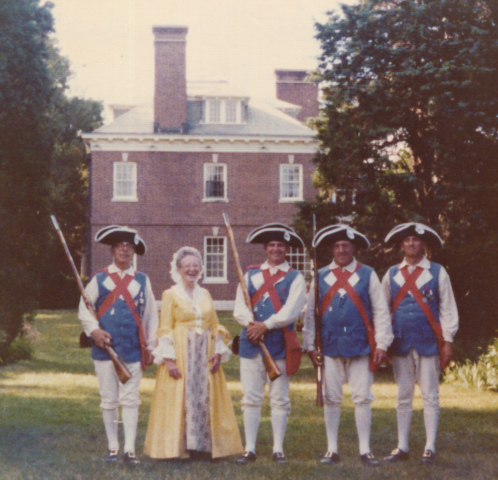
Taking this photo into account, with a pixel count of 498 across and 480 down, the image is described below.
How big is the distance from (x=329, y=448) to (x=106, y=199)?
24744mm

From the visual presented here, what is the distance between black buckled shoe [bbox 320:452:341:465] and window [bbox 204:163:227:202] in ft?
79.5

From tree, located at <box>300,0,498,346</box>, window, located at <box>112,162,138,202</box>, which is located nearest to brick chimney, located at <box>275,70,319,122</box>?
window, located at <box>112,162,138,202</box>

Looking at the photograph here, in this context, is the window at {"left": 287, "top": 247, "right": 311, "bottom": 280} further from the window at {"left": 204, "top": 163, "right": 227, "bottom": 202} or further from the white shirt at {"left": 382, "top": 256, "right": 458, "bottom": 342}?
the white shirt at {"left": 382, "top": 256, "right": 458, "bottom": 342}

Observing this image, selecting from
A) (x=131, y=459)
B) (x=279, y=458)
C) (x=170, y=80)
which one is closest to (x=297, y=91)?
(x=170, y=80)

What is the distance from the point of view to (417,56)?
11977 millimetres

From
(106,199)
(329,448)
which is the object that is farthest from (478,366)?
(106,199)

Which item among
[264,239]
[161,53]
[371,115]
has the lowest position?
[264,239]

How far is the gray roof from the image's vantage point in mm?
30484

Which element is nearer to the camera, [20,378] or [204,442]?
[204,442]

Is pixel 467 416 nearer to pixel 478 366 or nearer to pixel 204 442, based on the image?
pixel 478 366

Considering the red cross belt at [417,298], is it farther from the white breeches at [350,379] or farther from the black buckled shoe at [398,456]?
the black buckled shoe at [398,456]

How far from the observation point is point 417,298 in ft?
22.3

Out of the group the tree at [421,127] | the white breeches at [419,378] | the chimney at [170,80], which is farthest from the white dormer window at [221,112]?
the white breeches at [419,378]

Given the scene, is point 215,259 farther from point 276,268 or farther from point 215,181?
point 276,268
